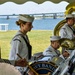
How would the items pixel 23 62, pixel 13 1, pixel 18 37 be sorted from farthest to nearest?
pixel 13 1, pixel 18 37, pixel 23 62

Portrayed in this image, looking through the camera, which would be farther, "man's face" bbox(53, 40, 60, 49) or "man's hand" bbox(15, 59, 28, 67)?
"man's face" bbox(53, 40, 60, 49)

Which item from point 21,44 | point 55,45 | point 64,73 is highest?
point 64,73

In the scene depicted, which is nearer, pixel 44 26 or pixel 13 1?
pixel 13 1

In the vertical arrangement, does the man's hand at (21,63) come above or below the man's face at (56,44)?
above

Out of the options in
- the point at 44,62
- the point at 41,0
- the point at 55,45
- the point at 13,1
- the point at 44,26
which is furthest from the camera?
the point at 44,26

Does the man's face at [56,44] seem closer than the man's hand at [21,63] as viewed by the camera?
No

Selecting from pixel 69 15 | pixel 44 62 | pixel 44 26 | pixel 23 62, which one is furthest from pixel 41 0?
pixel 44 26

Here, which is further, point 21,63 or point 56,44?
point 56,44

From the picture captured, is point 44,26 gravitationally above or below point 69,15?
below

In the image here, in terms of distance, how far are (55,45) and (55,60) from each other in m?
1.38

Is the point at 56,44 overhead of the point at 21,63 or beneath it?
beneath

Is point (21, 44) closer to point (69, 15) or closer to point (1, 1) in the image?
point (1, 1)

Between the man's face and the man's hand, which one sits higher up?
the man's hand

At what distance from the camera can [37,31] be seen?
14.5 meters
